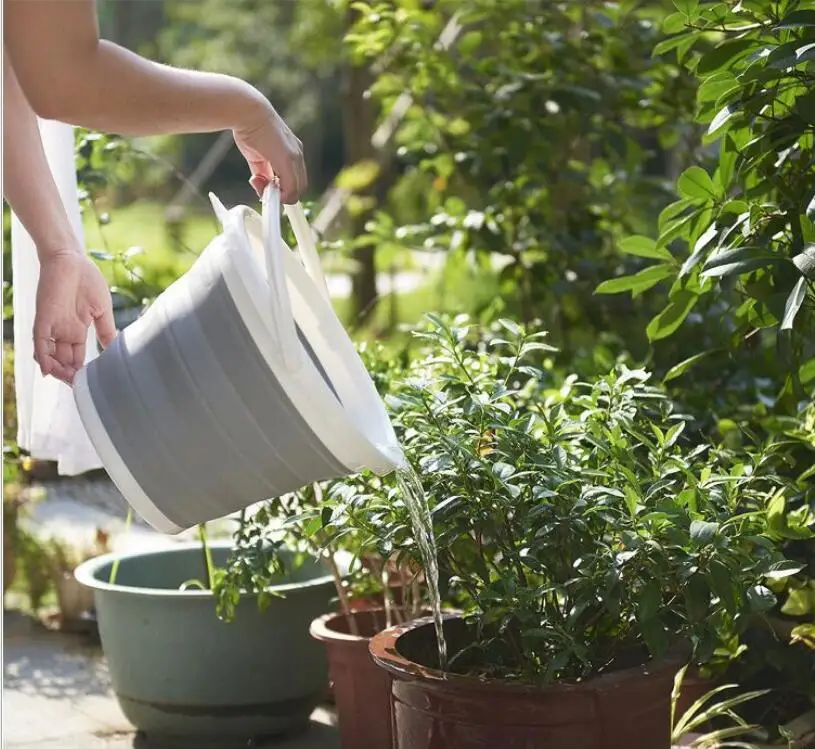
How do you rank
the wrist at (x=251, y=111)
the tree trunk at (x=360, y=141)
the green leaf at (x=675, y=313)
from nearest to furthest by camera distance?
1. the wrist at (x=251, y=111)
2. the green leaf at (x=675, y=313)
3. the tree trunk at (x=360, y=141)

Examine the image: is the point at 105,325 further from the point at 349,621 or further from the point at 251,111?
the point at 349,621

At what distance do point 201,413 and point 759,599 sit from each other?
0.85 meters

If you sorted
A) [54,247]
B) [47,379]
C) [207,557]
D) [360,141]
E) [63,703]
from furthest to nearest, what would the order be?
[360,141]
[63,703]
[207,557]
[47,379]
[54,247]

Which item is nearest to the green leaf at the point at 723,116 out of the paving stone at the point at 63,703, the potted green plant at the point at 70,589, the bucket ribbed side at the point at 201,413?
the bucket ribbed side at the point at 201,413

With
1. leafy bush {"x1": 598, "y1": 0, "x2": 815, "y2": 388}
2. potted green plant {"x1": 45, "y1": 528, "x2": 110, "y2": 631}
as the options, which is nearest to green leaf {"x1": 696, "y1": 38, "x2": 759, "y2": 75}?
leafy bush {"x1": 598, "y1": 0, "x2": 815, "y2": 388}

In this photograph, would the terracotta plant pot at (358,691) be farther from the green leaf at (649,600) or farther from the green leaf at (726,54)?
the green leaf at (726,54)

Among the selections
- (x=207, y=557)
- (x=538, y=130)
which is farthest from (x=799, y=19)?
(x=207, y=557)

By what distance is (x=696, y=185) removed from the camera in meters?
2.22

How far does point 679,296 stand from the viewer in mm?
2326

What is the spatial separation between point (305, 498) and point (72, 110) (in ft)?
4.12

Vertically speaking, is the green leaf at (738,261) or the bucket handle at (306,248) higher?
the bucket handle at (306,248)

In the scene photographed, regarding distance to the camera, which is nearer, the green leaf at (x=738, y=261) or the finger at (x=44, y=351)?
the finger at (x=44, y=351)

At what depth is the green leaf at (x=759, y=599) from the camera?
1937mm

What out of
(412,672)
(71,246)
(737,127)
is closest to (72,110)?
(71,246)
